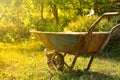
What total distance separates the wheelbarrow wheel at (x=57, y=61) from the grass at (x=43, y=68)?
0.13 m

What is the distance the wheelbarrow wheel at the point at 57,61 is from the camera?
824 cm

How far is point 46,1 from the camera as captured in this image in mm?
16312

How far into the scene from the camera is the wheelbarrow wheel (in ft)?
27.0

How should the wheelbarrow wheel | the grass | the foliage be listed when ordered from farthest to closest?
the foliage
the wheelbarrow wheel
the grass

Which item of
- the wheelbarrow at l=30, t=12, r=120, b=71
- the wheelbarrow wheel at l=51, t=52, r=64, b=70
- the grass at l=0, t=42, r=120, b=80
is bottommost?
the grass at l=0, t=42, r=120, b=80

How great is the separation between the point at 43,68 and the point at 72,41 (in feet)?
5.68

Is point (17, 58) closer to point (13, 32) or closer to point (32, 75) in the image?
point (32, 75)

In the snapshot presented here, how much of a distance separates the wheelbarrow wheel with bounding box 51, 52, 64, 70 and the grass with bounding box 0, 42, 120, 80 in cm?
13

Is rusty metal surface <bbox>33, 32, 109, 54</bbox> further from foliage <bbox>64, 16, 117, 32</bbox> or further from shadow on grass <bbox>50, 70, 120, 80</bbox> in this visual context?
foliage <bbox>64, 16, 117, 32</bbox>

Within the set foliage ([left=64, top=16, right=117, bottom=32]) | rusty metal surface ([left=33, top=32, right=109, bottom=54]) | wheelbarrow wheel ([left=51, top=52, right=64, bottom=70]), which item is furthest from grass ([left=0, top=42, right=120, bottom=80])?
foliage ([left=64, top=16, right=117, bottom=32])

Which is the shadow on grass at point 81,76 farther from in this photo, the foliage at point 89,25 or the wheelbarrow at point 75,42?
the foliage at point 89,25

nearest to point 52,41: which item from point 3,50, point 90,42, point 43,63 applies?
point 90,42

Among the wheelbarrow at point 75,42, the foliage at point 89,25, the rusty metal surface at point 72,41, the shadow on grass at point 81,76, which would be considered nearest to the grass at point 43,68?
the shadow on grass at point 81,76

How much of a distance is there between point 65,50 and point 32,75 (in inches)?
36.8
